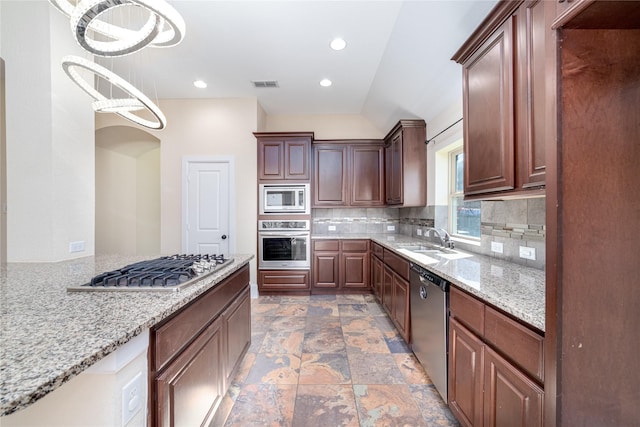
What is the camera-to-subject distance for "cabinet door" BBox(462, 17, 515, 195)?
1366mm

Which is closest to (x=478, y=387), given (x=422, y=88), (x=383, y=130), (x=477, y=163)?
(x=477, y=163)

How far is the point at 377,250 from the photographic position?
3504 millimetres

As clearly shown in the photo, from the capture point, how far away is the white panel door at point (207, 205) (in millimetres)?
3867

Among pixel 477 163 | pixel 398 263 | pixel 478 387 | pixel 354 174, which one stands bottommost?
pixel 478 387

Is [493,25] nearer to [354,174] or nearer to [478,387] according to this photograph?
[478,387]

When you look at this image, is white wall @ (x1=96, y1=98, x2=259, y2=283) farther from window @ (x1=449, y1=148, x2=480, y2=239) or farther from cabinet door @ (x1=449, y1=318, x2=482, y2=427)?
cabinet door @ (x1=449, y1=318, x2=482, y2=427)

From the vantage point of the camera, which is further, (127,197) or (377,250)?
(127,197)

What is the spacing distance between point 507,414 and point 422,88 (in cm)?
291

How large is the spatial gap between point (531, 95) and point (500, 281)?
3.15ft

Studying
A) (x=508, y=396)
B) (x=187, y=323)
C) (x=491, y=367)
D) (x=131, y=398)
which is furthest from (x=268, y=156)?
(x=508, y=396)

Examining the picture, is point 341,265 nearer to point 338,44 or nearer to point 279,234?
point 279,234

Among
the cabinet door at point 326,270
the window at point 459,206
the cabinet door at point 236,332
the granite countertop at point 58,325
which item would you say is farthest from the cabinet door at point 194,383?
→ the window at point 459,206

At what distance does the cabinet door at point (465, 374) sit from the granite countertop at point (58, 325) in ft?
4.55

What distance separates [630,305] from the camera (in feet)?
2.43
